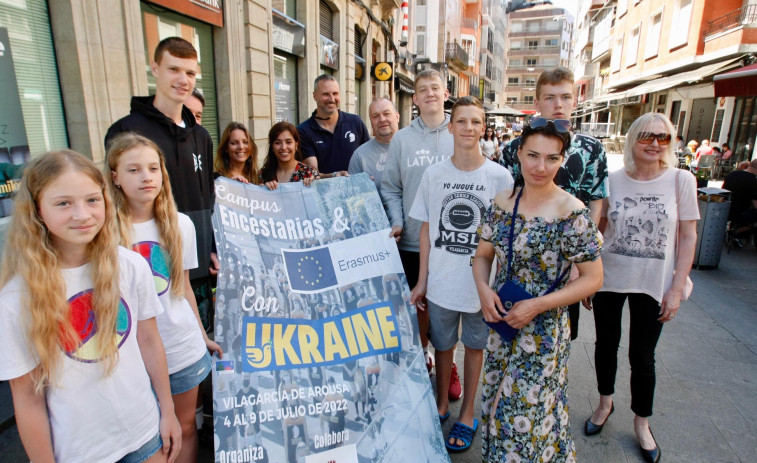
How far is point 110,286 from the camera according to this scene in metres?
1.33

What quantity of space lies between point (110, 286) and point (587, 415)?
9.18 feet

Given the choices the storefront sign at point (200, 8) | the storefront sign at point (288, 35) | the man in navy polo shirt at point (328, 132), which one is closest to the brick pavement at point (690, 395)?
the man in navy polo shirt at point (328, 132)

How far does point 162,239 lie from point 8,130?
2.54 meters

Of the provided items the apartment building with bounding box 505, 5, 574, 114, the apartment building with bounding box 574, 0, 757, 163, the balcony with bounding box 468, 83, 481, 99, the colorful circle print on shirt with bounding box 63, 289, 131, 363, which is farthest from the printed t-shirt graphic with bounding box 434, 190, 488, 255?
the apartment building with bounding box 505, 5, 574, 114

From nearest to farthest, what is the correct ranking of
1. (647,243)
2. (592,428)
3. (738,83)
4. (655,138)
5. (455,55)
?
(655,138), (647,243), (592,428), (738,83), (455,55)

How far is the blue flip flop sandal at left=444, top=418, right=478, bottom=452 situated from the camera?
2366mm

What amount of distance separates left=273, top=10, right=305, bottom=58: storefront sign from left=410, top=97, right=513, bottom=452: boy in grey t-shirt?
651cm

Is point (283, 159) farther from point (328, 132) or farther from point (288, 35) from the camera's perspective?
point (288, 35)

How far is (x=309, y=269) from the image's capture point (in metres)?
2.19

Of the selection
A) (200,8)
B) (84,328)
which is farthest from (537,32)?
(84,328)

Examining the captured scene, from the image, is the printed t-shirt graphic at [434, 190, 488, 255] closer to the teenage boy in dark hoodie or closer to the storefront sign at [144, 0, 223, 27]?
the teenage boy in dark hoodie

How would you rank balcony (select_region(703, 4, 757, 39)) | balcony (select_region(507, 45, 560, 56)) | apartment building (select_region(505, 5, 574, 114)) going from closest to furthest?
balcony (select_region(703, 4, 757, 39)) → apartment building (select_region(505, 5, 574, 114)) → balcony (select_region(507, 45, 560, 56))

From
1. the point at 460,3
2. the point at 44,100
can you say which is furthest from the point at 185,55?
the point at 460,3

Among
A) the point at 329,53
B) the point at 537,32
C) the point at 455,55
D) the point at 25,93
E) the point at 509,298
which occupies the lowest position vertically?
the point at 509,298
